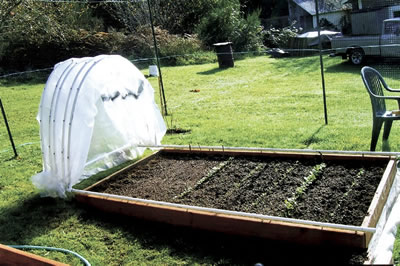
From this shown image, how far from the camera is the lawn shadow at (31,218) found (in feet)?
13.1

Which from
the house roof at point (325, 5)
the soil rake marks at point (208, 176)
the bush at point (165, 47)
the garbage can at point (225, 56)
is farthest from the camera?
the house roof at point (325, 5)

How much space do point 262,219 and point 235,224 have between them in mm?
255

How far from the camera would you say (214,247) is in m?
3.33

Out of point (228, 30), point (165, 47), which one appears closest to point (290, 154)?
point (165, 47)

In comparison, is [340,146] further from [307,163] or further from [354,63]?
[354,63]

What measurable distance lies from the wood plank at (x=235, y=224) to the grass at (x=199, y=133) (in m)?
0.10

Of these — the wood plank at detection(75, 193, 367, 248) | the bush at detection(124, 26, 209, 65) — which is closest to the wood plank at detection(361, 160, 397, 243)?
the wood plank at detection(75, 193, 367, 248)

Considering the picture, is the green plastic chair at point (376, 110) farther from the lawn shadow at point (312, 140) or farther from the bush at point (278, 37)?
the bush at point (278, 37)

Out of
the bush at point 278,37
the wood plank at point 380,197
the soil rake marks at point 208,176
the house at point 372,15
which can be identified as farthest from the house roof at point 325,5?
the wood plank at point 380,197

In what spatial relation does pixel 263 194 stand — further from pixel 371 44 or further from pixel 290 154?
pixel 371 44

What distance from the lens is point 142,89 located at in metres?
5.71

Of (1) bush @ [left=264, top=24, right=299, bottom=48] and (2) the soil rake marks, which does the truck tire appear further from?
(2) the soil rake marks

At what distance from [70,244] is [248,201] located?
70.7 inches

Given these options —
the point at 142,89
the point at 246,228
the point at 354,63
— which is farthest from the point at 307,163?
the point at 354,63
